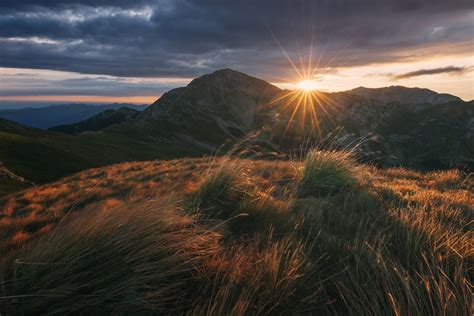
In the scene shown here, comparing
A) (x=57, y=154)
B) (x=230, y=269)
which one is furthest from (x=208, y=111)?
(x=230, y=269)

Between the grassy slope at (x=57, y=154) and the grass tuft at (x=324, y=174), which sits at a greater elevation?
the grass tuft at (x=324, y=174)

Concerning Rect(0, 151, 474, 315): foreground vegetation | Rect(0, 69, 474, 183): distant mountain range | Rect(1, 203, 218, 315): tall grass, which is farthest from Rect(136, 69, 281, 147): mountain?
Rect(1, 203, 218, 315): tall grass

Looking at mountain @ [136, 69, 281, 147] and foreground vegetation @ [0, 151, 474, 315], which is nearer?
foreground vegetation @ [0, 151, 474, 315]

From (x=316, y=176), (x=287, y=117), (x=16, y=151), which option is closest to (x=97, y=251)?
(x=316, y=176)

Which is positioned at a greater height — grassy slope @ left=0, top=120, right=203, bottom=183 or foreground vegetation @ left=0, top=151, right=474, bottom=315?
A: foreground vegetation @ left=0, top=151, right=474, bottom=315

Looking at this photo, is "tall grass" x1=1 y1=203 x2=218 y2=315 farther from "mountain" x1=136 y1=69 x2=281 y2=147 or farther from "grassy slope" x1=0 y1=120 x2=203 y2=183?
"mountain" x1=136 y1=69 x2=281 y2=147

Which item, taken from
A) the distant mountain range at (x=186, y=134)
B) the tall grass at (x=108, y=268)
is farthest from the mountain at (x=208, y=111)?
the tall grass at (x=108, y=268)

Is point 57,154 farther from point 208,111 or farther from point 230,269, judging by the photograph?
point 208,111

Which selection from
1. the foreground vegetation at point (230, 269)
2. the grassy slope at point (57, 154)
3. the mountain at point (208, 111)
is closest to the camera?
the foreground vegetation at point (230, 269)

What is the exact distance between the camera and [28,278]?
309 cm

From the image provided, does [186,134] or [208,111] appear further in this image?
[208,111]

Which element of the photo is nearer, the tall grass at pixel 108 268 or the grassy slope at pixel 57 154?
the tall grass at pixel 108 268

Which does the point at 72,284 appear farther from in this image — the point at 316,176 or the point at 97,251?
the point at 316,176

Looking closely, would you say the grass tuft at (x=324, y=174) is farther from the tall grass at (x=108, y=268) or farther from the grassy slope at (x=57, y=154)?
the grassy slope at (x=57, y=154)
